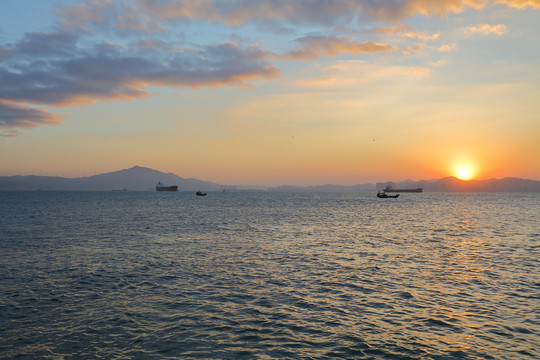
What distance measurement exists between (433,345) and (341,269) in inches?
586

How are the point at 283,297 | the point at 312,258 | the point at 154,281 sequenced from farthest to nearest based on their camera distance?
the point at 312,258, the point at 154,281, the point at 283,297

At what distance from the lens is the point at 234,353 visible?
1492 cm

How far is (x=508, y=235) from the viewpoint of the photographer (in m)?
53.8

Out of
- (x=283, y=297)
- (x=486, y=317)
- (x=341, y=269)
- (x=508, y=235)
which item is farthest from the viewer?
(x=508, y=235)

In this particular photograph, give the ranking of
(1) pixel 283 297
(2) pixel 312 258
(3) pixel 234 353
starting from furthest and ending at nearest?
(2) pixel 312 258 → (1) pixel 283 297 → (3) pixel 234 353

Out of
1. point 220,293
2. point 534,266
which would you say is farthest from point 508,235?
point 220,293

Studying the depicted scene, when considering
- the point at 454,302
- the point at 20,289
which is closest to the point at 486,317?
the point at 454,302

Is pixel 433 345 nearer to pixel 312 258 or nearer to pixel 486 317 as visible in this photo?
pixel 486 317

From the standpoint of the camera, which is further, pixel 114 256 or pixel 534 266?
pixel 114 256

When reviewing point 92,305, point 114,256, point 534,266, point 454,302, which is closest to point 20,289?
point 92,305

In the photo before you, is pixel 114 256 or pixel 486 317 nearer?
pixel 486 317

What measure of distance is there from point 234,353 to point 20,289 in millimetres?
17774

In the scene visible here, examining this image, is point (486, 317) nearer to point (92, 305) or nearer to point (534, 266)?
point (534, 266)

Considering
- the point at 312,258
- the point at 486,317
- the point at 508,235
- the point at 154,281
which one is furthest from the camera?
the point at 508,235
